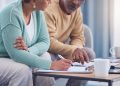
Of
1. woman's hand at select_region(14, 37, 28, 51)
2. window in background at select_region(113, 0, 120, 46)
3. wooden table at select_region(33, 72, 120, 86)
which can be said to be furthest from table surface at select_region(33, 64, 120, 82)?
window in background at select_region(113, 0, 120, 46)

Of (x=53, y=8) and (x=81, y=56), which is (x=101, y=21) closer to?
(x=53, y=8)

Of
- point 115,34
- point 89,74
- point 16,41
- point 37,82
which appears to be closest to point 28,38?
point 16,41

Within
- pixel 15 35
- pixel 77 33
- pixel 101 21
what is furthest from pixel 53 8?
pixel 101 21

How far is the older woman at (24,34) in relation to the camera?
1.68m

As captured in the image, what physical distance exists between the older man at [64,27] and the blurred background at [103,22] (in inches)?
29.1

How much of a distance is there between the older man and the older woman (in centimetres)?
30

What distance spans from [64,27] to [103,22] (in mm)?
980

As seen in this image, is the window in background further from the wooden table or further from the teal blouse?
the wooden table

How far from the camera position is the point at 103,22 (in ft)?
10.8

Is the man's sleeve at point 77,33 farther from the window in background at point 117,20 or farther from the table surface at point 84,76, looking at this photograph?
the table surface at point 84,76

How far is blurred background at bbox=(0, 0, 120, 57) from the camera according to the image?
128 inches

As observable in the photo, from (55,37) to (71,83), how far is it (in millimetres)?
415

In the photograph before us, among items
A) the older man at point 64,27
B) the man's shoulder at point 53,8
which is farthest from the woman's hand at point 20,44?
the man's shoulder at point 53,8

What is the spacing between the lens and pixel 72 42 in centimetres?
251
